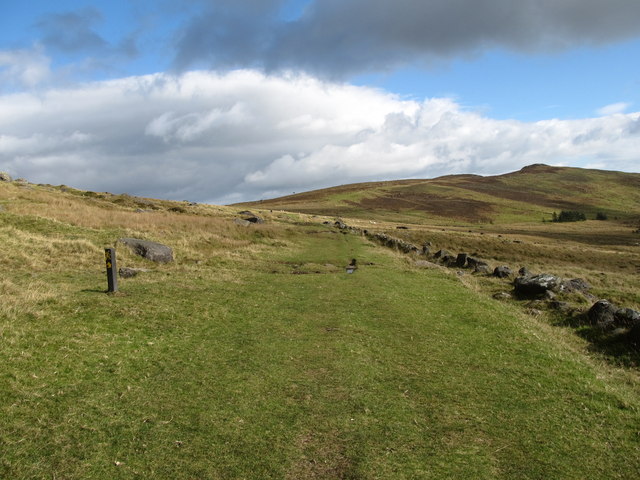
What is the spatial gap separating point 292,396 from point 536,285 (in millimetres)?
19810

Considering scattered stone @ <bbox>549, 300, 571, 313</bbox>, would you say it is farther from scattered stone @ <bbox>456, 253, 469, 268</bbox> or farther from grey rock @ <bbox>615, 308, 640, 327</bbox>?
scattered stone @ <bbox>456, 253, 469, 268</bbox>

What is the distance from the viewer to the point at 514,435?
8172 mm

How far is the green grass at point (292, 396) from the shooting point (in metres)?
7.05

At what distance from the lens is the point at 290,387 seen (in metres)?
9.81

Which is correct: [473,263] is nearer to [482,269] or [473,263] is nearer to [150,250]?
[482,269]

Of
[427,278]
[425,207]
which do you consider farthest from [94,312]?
[425,207]

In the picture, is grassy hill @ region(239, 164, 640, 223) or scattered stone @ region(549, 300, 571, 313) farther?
grassy hill @ region(239, 164, 640, 223)

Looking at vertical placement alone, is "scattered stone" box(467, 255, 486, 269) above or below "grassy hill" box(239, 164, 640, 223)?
below

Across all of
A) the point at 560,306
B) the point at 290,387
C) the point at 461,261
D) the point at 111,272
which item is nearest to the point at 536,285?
the point at 560,306

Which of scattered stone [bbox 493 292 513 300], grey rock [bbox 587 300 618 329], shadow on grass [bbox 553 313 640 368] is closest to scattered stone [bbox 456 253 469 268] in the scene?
scattered stone [bbox 493 292 513 300]

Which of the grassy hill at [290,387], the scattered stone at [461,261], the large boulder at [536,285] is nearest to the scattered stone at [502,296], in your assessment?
the large boulder at [536,285]

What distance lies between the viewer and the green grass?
7.05m

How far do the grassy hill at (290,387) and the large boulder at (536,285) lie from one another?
5.41 meters

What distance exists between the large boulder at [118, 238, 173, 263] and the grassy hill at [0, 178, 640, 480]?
17.5 ft
